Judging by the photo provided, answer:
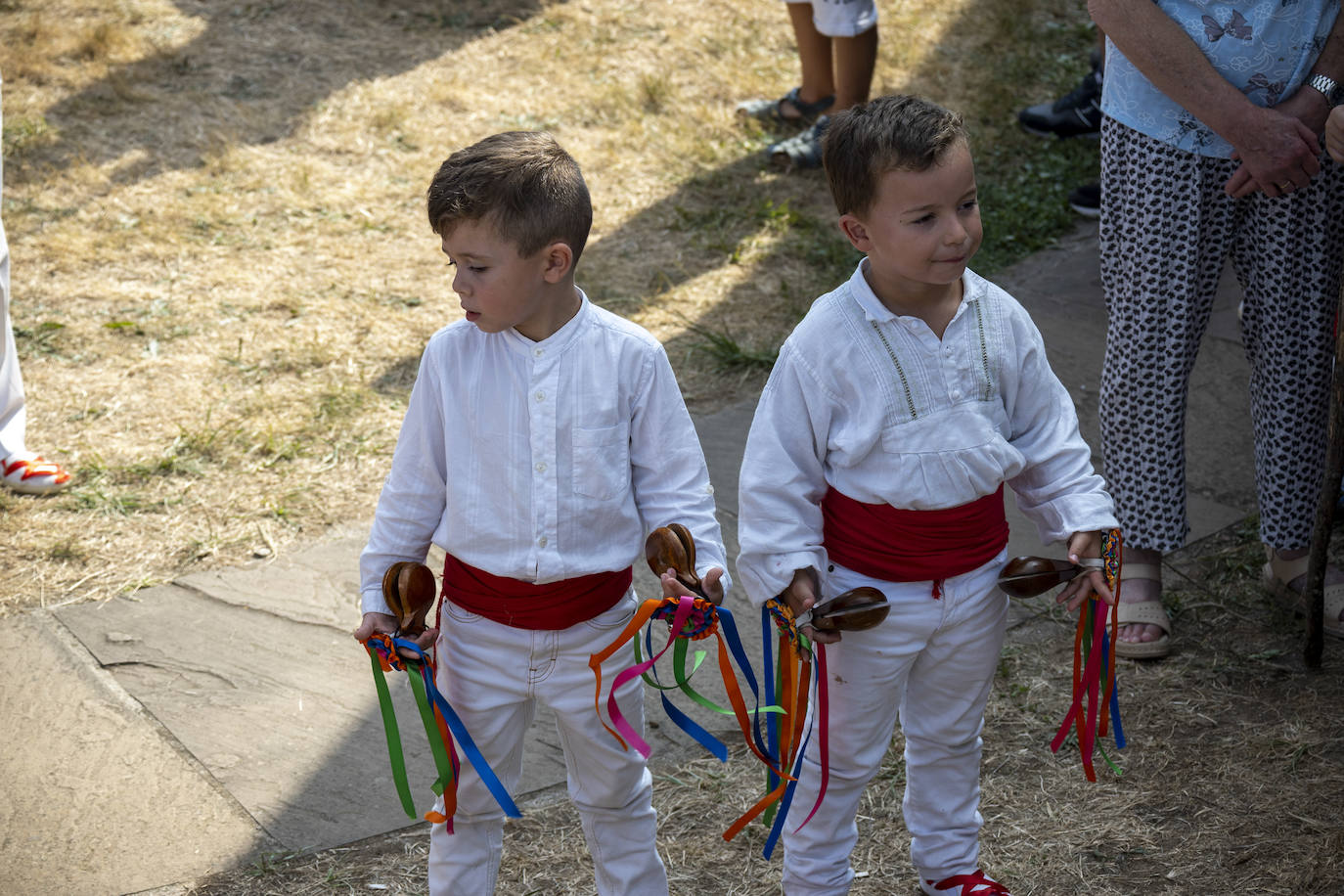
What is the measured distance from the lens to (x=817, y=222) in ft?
18.5

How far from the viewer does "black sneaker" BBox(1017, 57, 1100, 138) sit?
6254 millimetres

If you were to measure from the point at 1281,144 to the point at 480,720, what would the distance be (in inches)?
78.5

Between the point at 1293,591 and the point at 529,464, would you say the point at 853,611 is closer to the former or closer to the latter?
the point at 529,464

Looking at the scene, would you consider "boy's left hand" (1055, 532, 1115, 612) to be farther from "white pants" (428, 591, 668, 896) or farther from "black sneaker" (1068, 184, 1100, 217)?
"black sneaker" (1068, 184, 1100, 217)

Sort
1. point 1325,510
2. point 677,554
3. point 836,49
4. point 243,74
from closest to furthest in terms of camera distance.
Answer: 1. point 677,554
2. point 1325,510
3. point 836,49
4. point 243,74

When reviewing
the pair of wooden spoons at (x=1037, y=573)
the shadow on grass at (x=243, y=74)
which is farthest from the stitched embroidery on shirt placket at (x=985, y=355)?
the shadow on grass at (x=243, y=74)

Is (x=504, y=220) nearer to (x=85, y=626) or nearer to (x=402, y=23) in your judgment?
(x=85, y=626)

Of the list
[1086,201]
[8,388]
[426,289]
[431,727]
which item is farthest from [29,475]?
[1086,201]

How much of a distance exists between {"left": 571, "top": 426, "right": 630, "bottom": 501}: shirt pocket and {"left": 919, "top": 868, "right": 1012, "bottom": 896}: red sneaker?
978mm

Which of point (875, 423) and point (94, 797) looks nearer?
point (875, 423)

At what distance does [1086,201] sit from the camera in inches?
225

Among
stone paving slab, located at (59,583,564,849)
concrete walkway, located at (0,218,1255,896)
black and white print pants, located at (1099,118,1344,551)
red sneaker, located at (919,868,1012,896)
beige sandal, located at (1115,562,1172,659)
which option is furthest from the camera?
beige sandal, located at (1115,562,1172,659)

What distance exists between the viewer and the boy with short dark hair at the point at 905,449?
2018 millimetres

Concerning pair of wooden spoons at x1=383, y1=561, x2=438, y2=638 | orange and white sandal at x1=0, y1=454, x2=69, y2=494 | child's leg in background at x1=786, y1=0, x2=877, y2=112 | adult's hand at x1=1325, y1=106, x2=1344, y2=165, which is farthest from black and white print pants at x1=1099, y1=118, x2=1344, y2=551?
child's leg in background at x1=786, y1=0, x2=877, y2=112
